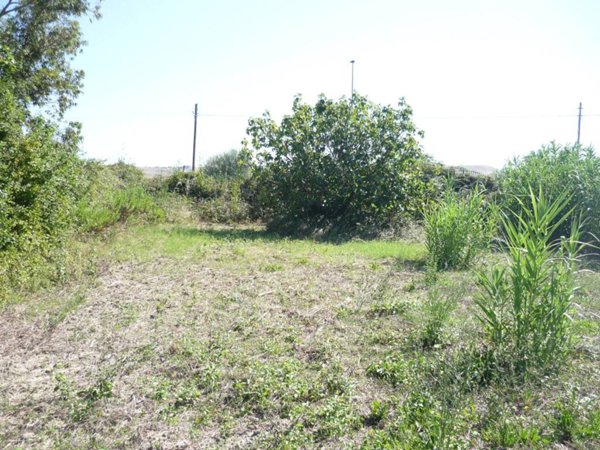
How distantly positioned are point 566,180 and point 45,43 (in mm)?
14950

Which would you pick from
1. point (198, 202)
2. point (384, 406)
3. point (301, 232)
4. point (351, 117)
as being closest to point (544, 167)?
point (351, 117)

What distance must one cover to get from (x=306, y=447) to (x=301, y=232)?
32.1ft

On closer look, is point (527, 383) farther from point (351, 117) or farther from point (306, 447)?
point (351, 117)

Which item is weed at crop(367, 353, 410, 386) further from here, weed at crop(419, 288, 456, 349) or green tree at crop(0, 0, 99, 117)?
green tree at crop(0, 0, 99, 117)

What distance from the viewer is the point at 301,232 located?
1255 cm

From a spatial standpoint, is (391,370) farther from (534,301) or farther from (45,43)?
(45,43)

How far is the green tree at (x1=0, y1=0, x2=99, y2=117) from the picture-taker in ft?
47.7

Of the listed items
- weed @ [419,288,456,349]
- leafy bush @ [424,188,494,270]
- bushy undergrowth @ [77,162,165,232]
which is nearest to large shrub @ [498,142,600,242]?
leafy bush @ [424,188,494,270]

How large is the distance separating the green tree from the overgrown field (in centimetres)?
1092

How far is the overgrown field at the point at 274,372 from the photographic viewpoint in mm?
2922

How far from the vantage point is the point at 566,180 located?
949 centimetres

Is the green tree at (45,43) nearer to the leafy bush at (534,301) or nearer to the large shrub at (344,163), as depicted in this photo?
the large shrub at (344,163)

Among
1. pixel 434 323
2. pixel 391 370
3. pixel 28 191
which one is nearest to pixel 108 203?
pixel 28 191

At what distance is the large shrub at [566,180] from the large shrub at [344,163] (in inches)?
106
